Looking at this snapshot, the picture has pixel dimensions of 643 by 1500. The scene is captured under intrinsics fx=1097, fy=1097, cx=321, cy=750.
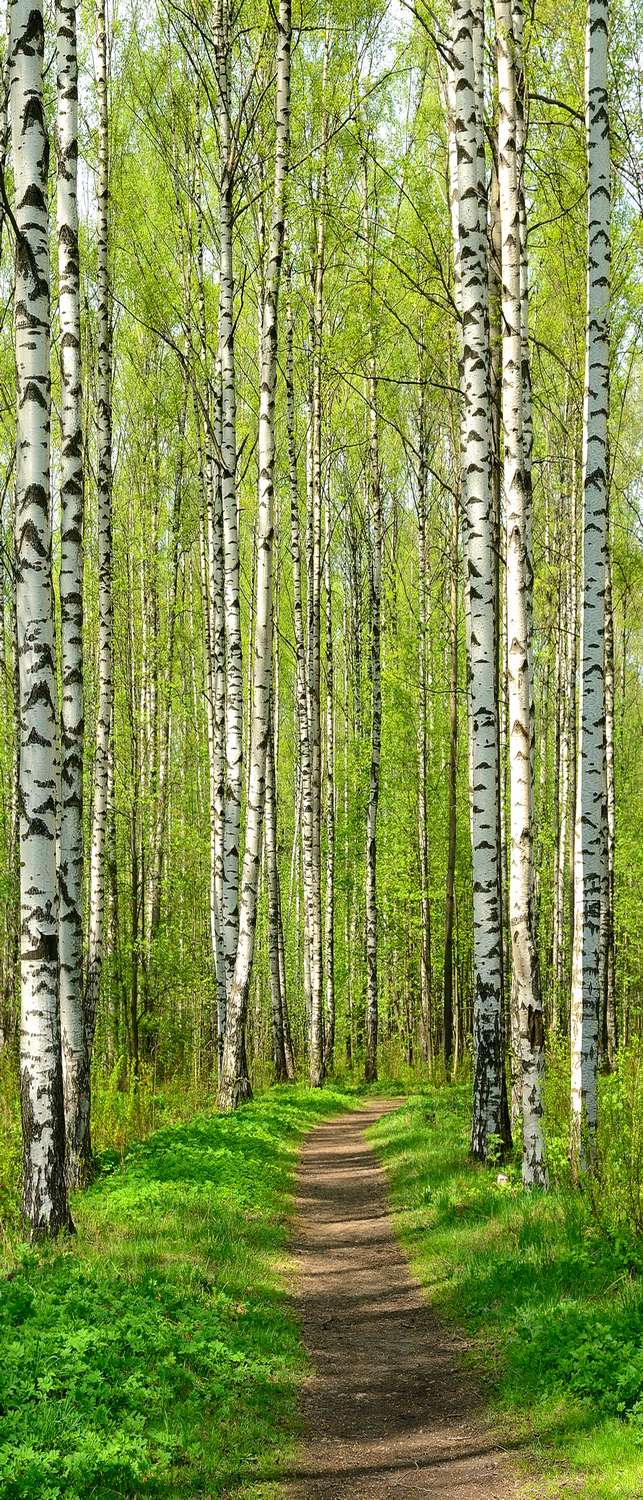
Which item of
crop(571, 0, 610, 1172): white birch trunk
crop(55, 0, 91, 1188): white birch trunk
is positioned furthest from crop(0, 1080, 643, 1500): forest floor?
crop(571, 0, 610, 1172): white birch trunk

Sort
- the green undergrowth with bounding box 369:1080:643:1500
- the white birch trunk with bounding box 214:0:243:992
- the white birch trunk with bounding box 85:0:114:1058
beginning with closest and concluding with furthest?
1. the green undergrowth with bounding box 369:1080:643:1500
2. the white birch trunk with bounding box 85:0:114:1058
3. the white birch trunk with bounding box 214:0:243:992

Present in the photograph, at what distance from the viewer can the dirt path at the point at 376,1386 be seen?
15.4ft

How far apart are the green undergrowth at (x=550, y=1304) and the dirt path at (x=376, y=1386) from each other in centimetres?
17

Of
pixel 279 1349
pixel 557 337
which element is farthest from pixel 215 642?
pixel 279 1349

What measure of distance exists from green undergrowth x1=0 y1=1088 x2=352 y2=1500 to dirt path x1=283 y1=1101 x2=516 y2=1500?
0.65 feet

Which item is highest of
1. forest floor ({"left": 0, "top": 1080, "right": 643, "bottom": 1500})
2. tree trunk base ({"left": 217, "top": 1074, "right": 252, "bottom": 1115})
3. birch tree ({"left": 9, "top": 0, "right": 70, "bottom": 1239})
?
birch tree ({"left": 9, "top": 0, "right": 70, "bottom": 1239})

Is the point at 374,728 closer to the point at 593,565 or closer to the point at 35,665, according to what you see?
the point at 593,565

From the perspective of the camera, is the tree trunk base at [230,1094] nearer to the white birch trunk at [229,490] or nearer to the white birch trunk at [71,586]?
the white birch trunk at [229,490]

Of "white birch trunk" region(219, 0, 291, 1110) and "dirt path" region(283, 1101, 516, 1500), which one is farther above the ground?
"white birch trunk" region(219, 0, 291, 1110)

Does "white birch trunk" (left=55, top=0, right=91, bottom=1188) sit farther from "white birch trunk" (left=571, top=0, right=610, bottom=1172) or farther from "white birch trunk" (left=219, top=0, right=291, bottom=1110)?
"white birch trunk" (left=571, top=0, right=610, bottom=1172)

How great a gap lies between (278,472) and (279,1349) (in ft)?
76.3

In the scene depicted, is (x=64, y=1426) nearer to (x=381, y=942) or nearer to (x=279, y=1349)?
(x=279, y=1349)

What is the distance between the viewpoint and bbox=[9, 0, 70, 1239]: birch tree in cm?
621

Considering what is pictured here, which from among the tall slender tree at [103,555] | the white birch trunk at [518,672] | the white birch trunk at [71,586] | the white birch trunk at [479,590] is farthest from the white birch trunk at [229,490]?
the white birch trunk at [518,672]
